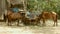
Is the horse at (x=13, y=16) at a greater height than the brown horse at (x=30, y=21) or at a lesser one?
greater

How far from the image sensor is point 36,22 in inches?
436

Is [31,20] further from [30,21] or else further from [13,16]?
[13,16]

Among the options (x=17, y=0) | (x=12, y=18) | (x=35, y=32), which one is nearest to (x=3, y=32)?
(x=35, y=32)

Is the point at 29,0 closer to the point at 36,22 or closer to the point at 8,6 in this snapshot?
the point at 8,6

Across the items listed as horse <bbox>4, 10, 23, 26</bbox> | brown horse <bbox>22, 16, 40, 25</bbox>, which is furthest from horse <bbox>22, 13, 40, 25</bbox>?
horse <bbox>4, 10, 23, 26</bbox>

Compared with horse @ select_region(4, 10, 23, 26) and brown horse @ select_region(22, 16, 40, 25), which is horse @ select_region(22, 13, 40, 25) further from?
horse @ select_region(4, 10, 23, 26)

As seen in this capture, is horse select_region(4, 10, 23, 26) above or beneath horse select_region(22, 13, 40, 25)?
above

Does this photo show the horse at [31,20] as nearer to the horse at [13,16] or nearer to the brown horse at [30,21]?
the brown horse at [30,21]

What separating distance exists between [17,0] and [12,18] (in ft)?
6.93

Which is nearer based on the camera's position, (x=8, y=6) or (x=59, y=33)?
(x=59, y=33)

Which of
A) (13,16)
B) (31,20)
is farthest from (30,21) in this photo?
(13,16)

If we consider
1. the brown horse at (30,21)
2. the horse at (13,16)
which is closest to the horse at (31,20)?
the brown horse at (30,21)

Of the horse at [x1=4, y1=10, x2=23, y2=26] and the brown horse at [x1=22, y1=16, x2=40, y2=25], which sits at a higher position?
the horse at [x1=4, y1=10, x2=23, y2=26]

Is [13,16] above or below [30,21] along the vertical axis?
above
